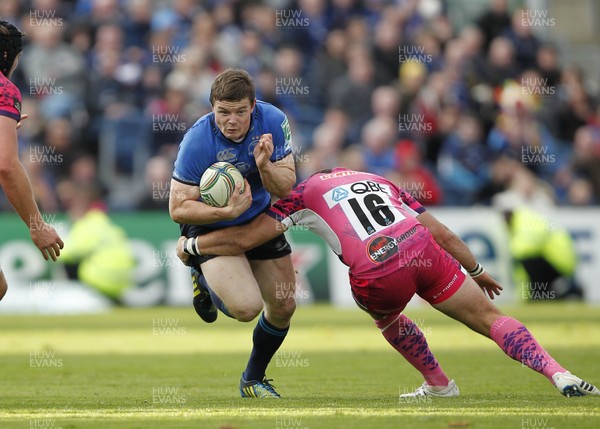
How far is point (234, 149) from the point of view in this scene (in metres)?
9.00

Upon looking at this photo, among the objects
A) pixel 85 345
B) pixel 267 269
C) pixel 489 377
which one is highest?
pixel 267 269

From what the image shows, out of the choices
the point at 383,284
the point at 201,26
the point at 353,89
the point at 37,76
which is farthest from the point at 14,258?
the point at 383,284

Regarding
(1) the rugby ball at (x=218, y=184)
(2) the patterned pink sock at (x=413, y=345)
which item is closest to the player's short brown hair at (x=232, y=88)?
(1) the rugby ball at (x=218, y=184)

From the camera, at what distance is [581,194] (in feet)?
72.2

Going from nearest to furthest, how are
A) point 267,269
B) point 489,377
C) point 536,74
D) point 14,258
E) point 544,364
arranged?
1. point 544,364
2. point 267,269
3. point 489,377
4. point 14,258
5. point 536,74

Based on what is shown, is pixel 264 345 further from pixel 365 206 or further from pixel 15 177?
pixel 15 177

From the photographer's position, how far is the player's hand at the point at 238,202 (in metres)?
8.72

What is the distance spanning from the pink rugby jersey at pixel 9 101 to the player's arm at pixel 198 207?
1.50 meters

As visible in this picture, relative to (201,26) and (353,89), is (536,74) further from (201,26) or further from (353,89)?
(201,26)

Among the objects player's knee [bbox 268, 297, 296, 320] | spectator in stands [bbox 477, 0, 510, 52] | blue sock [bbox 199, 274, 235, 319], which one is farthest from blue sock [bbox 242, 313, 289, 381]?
spectator in stands [bbox 477, 0, 510, 52]

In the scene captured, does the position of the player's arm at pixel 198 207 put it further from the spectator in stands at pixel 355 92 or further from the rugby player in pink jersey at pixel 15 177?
the spectator in stands at pixel 355 92

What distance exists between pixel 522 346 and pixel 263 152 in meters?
2.34

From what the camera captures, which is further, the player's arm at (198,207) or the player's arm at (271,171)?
the player's arm at (198,207)

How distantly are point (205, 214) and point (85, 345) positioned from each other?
5746 mm
